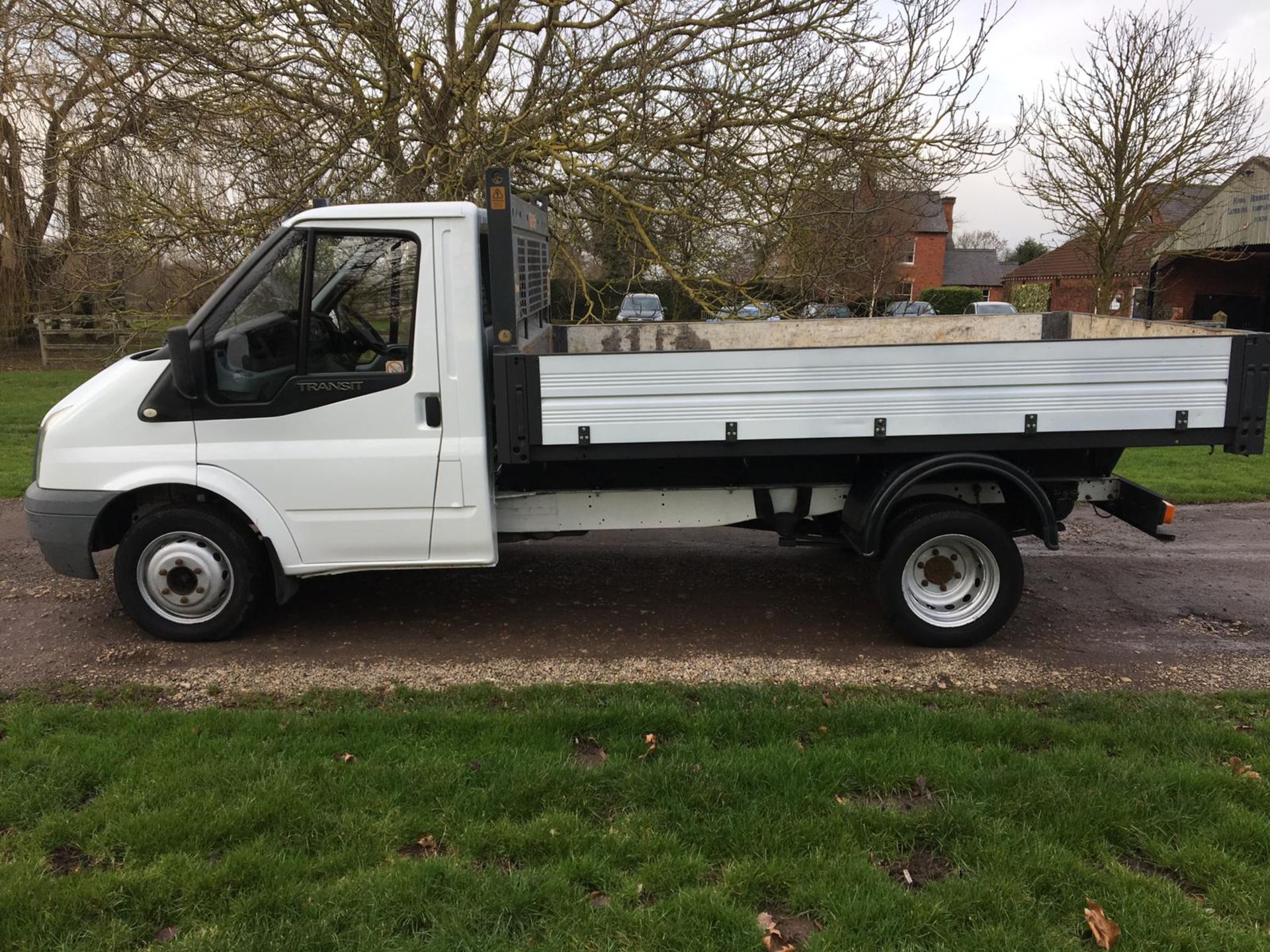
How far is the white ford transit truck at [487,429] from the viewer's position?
4613 millimetres

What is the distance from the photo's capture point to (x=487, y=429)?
4773 millimetres

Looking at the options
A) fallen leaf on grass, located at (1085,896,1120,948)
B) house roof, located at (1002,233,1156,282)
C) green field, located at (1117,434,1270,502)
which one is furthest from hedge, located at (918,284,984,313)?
fallen leaf on grass, located at (1085,896,1120,948)

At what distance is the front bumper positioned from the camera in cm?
485

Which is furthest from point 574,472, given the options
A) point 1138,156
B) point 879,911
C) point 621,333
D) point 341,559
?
point 1138,156

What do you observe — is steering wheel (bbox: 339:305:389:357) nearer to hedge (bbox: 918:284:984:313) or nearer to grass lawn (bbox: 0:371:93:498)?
grass lawn (bbox: 0:371:93:498)

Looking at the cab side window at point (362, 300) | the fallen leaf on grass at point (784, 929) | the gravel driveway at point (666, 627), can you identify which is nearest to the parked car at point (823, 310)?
the gravel driveway at point (666, 627)

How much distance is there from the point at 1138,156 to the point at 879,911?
17.5 metres

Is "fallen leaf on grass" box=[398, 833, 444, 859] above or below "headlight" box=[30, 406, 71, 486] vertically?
below

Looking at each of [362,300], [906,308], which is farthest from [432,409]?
[906,308]

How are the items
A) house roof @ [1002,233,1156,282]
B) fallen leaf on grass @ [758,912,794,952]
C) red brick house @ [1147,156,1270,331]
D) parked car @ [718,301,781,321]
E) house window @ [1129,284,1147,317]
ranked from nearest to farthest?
fallen leaf on grass @ [758,912,794,952] → parked car @ [718,301,781,321] → house roof @ [1002,233,1156,282] → red brick house @ [1147,156,1270,331] → house window @ [1129,284,1147,317]

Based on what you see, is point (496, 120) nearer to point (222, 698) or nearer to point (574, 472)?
point (574, 472)

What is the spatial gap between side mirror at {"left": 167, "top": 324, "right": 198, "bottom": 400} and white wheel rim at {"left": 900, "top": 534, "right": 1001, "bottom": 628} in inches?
152

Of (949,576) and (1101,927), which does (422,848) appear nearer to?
(1101,927)

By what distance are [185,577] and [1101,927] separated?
15.0 ft
